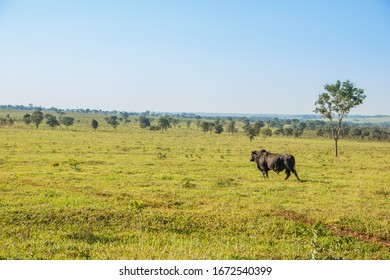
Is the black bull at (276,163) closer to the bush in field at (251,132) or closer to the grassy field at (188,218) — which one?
the grassy field at (188,218)

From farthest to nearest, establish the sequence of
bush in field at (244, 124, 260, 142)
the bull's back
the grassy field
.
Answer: bush in field at (244, 124, 260, 142) < the bull's back < the grassy field

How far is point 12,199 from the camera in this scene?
12.7m

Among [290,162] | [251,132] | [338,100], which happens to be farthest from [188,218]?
[251,132]

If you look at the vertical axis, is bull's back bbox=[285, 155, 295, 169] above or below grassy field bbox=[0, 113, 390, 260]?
above

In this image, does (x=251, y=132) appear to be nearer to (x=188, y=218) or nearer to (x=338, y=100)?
(x=338, y=100)

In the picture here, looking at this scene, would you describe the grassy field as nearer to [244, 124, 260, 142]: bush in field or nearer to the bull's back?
the bull's back

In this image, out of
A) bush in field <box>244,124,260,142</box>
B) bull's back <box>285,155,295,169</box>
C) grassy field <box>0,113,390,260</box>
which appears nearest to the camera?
grassy field <box>0,113,390,260</box>

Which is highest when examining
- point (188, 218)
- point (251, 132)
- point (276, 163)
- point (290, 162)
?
point (251, 132)

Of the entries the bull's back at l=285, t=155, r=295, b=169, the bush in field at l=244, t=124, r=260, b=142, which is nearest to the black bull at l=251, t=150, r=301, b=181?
the bull's back at l=285, t=155, r=295, b=169

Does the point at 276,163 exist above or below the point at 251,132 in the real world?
below

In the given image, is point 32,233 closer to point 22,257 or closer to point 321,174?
point 22,257

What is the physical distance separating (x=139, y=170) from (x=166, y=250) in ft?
48.1
